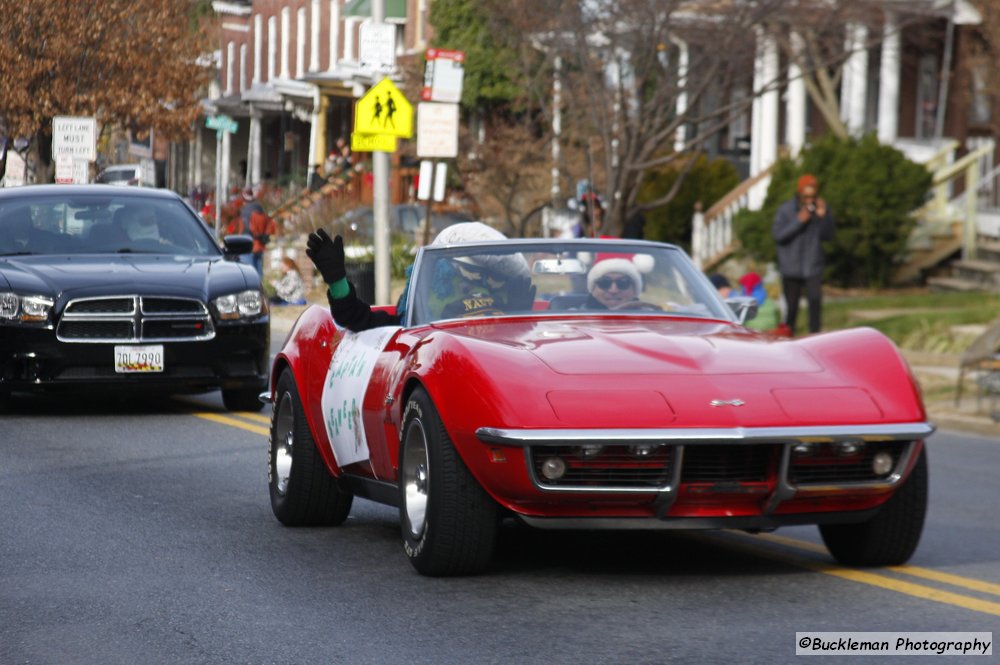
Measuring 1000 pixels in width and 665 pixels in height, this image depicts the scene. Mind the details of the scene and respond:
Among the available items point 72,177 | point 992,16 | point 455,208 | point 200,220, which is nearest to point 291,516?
point 200,220

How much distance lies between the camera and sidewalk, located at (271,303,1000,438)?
15227 millimetres

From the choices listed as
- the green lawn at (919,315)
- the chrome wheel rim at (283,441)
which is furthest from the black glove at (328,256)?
the green lawn at (919,315)

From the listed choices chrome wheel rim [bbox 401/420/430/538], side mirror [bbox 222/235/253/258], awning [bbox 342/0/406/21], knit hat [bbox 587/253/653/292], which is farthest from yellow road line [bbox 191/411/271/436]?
awning [bbox 342/0/406/21]

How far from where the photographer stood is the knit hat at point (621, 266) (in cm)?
834

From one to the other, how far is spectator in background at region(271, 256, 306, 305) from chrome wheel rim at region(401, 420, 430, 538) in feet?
74.1

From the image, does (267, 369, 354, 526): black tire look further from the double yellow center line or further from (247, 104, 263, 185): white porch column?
(247, 104, 263, 185): white porch column

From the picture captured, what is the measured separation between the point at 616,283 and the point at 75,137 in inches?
898

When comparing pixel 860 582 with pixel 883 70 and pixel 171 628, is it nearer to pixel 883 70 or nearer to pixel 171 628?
pixel 171 628

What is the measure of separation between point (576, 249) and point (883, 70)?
25825 millimetres

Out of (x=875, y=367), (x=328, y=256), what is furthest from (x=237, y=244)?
(x=875, y=367)

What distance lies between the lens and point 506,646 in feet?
19.8

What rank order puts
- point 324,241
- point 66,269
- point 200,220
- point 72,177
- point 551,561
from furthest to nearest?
point 72,177 → point 200,220 → point 66,269 → point 324,241 → point 551,561

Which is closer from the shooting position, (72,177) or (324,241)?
(324,241)

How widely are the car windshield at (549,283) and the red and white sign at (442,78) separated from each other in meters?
14.8
